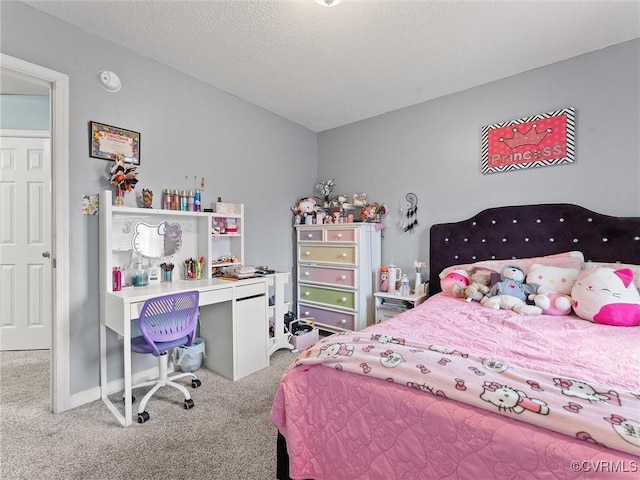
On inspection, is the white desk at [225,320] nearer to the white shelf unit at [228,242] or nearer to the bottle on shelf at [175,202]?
the white shelf unit at [228,242]

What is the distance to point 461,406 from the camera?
0.96 m

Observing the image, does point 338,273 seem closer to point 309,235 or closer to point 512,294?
point 309,235

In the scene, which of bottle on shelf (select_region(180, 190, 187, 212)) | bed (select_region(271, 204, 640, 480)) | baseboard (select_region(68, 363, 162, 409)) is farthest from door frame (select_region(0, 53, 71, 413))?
bed (select_region(271, 204, 640, 480))

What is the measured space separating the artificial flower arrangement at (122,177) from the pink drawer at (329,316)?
2296 millimetres

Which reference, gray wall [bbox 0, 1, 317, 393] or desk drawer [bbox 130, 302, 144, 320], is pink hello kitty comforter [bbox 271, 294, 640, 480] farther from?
gray wall [bbox 0, 1, 317, 393]

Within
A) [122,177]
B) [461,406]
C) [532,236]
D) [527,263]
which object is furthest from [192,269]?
[532,236]

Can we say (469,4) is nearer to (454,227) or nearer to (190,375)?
(454,227)

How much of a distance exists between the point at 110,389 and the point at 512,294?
3087 millimetres

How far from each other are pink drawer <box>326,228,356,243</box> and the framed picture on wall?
199 cm

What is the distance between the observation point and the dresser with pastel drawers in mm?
3311

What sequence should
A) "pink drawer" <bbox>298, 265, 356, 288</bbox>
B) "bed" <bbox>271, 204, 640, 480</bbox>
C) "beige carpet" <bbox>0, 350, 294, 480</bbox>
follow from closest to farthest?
"bed" <bbox>271, 204, 640, 480</bbox> → "beige carpet" <bbox>0, 350, 294, 480</bbox> → "pink drawer" <bbox>298, 265, 356, 288</bbox>

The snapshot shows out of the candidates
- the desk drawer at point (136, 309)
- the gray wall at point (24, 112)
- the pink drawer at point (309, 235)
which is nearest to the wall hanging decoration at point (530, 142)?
the pink drawer at point (309, 235)

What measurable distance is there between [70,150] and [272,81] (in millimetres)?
1722

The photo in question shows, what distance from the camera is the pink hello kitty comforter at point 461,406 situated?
31.8 inches
